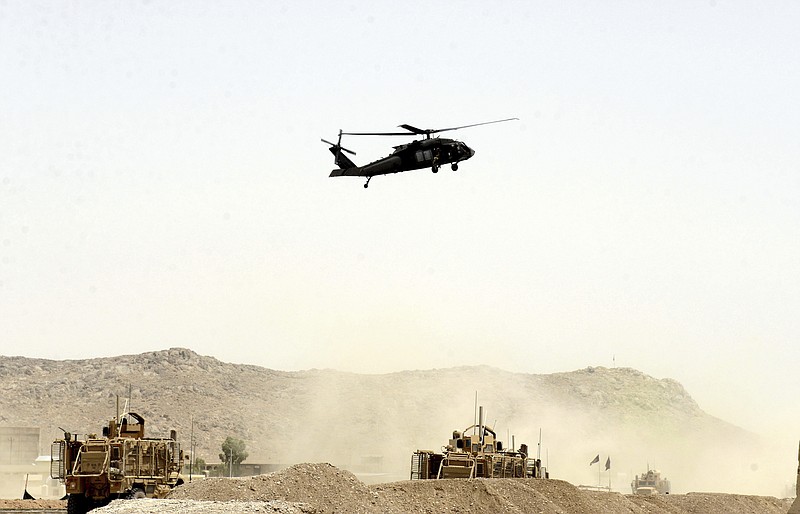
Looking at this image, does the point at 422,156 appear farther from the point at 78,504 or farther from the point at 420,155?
the point at 78,504

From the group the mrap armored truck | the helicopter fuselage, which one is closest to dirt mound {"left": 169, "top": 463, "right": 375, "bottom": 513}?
the mrap armored truck

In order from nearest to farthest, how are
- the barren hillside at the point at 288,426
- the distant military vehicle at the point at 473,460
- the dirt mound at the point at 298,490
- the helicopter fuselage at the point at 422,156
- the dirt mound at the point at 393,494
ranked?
1. the dirt mound at the point at 298,490
2. the dirt mound at the point at 393,494
3. the helicopter fuselage at the point at 422,156
4. the distant military vehicle at the point at 473,460
5. the barren hillside at the point at 288,426

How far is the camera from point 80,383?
190750 millimetres

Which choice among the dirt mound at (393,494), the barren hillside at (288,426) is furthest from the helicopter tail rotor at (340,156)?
the barren hillside at (288,426)

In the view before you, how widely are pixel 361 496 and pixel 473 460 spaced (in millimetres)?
13586

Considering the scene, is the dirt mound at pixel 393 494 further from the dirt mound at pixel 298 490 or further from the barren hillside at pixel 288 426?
the barren hillside at pixel 288 426

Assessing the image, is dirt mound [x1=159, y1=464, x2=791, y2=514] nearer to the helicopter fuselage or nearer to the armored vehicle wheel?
the armored vehicle wheel

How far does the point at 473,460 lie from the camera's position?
173 ft

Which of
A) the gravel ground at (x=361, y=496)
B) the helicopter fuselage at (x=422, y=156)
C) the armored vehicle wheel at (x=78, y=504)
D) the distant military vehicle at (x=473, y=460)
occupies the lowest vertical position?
the armored vehicle wheel at (x=78, y=504)

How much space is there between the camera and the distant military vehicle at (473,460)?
52.9 metres

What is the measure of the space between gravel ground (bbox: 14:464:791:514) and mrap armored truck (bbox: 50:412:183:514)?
4524 mm

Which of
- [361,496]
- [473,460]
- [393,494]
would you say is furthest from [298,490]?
[473,460]

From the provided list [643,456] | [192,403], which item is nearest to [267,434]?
[192,403]

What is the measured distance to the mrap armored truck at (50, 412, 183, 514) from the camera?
45031 mm
